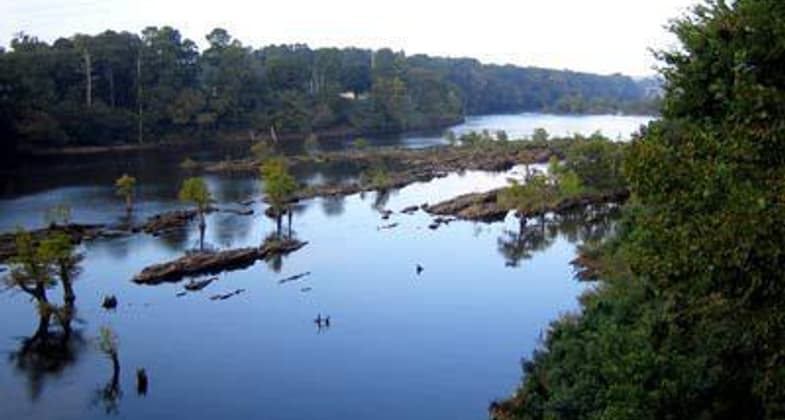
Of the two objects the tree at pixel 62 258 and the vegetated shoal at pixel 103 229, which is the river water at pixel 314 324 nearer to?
the tree at pixel 62 258

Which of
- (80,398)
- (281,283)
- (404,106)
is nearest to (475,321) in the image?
(281,283)

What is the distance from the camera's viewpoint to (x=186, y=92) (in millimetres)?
93812

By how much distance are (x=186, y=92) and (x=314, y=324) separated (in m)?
68.8

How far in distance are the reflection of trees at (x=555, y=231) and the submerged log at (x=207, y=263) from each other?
422 inches

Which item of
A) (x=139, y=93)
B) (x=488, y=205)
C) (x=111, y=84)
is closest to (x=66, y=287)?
(x=488, y=205)

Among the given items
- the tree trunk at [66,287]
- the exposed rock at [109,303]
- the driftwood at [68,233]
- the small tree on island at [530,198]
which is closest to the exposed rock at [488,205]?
the small tree on island at [530,198]

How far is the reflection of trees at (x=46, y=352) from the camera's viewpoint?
25203mm

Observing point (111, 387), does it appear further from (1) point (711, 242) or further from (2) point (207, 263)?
(1) point (711, 242)

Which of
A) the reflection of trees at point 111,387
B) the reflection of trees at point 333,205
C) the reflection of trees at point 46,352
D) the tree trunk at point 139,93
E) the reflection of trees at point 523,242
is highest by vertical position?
the tree trunk at point 139,93

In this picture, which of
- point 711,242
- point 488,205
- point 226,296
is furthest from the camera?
point 488,205

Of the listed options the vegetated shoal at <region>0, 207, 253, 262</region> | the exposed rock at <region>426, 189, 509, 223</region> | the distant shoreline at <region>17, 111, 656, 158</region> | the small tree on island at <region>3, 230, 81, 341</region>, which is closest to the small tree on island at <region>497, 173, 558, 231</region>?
the exposed rock at <region>426, 189, 509, 223</region>

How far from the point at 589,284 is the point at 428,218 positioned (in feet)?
54.0

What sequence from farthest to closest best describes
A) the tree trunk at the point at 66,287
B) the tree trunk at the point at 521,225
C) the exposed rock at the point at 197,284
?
the tree trunk at the point at 521,225 → the exposed rock at the point at 197,284 → the tree trunk at the point at 66,287

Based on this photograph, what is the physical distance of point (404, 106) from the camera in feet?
391
